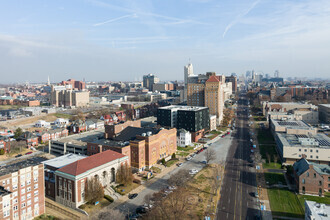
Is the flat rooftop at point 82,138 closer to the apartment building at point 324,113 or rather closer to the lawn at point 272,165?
the lawn at point 272,165

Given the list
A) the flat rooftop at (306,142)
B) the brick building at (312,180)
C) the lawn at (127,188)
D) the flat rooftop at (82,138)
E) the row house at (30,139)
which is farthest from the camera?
the row house at (30,139)

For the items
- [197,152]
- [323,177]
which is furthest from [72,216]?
[323,177]

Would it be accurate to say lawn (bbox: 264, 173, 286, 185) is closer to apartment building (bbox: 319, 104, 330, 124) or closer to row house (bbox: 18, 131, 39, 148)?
row house (bbox: 18, 131, 39, 148)

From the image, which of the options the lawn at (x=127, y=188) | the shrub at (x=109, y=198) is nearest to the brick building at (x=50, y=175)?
the shrub at (x=109, y=198)

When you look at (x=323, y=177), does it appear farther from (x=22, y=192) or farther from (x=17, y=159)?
(x=17, y=159)

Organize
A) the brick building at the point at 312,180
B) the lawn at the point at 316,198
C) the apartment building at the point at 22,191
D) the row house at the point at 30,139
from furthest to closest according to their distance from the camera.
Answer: the row house at the point at 30,139
the brick building at the point at 312,180
the lawn at the point at 316,198
the apartment building at the point at 22,191

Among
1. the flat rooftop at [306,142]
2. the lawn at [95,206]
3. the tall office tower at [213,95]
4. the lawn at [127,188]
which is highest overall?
the tall office tower at [213,95]

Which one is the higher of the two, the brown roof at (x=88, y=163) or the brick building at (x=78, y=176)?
the brown roof at (x=88, y=163)
